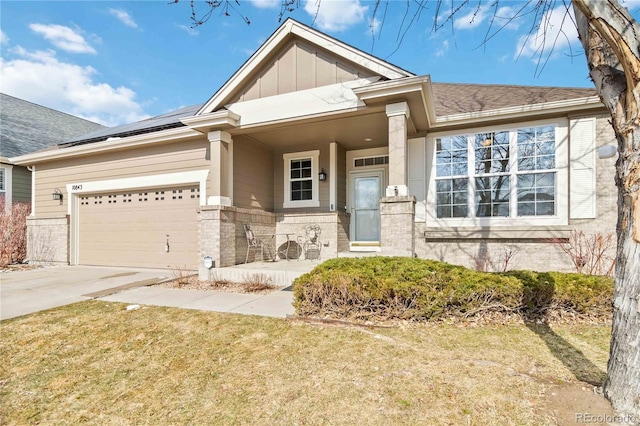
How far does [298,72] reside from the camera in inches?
287

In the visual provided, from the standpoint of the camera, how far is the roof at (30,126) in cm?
1393

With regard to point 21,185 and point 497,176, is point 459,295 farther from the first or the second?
point 21,185

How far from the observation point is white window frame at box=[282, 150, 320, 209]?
9.36 meters

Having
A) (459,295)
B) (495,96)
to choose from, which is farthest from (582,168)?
(459,295)

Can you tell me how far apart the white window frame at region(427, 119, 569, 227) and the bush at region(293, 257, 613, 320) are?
317 centimetres

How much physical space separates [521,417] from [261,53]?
25.6 feet

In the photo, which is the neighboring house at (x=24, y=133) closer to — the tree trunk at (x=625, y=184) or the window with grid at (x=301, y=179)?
the window with grid at (x=301, y=179)

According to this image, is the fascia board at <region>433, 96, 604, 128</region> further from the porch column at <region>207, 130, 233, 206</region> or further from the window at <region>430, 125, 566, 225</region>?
the porch column at <region>207, 130, 233, 206</region>

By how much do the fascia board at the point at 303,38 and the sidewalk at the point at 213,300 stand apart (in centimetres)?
443

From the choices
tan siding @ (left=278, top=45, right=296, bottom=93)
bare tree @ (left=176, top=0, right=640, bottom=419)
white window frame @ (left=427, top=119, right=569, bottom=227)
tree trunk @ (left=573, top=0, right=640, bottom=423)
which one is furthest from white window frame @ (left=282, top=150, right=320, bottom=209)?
tree trunk @ (left=573, top=0, right=640, bottom=423)

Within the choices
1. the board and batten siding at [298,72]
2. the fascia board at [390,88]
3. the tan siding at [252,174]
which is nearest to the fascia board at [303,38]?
the board and batten siding at [298,72]

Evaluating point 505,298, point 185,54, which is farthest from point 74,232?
point 505,298

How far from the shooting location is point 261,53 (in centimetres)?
738

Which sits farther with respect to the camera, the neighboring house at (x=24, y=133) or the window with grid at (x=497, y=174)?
the neighboring house at (x=24, y=133)
